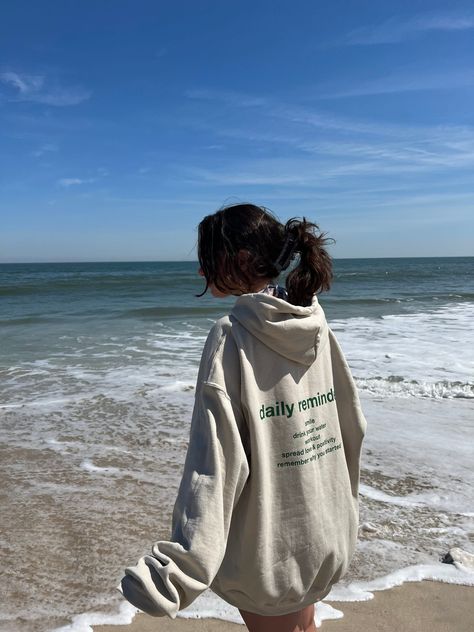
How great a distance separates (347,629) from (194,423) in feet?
6.20

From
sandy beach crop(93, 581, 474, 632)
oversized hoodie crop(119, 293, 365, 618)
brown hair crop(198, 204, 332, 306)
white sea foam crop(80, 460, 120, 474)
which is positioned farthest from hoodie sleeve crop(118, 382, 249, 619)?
white sea foam crop(80, 460, 120, 474)

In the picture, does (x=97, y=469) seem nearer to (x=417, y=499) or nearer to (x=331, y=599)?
(x=331, y=599)

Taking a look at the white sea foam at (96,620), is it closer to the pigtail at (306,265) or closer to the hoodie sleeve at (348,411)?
the hoodie sleeve at (348,411)

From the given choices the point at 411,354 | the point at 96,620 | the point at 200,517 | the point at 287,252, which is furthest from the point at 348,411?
the point at 411,354

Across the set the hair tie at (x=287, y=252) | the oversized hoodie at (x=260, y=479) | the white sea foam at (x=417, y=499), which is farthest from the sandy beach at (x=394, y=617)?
the hair tie at (x=287, y=252)

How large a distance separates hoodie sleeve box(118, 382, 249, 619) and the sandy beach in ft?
5.51

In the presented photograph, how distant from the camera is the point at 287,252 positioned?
1.50 m

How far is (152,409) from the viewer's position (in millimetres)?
6391

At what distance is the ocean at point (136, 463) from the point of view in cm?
303

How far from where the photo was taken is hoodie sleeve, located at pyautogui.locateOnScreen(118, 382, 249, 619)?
1.15 metres

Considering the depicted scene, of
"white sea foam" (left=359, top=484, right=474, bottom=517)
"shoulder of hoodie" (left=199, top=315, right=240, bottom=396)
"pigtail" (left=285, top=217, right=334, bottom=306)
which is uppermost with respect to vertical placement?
"pigtail" (left=285, top=217, right=334, bottom=306)

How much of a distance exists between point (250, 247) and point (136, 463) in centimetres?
368

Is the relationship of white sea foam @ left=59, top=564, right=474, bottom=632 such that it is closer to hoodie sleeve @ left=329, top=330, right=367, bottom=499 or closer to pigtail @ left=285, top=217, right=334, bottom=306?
hoodie sleeve @ left=329, top=330, right=367, bottom=499

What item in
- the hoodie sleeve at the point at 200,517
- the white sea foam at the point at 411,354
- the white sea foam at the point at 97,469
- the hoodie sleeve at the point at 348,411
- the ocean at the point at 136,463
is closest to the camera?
the hoodie sleeve at the point at 200,517
